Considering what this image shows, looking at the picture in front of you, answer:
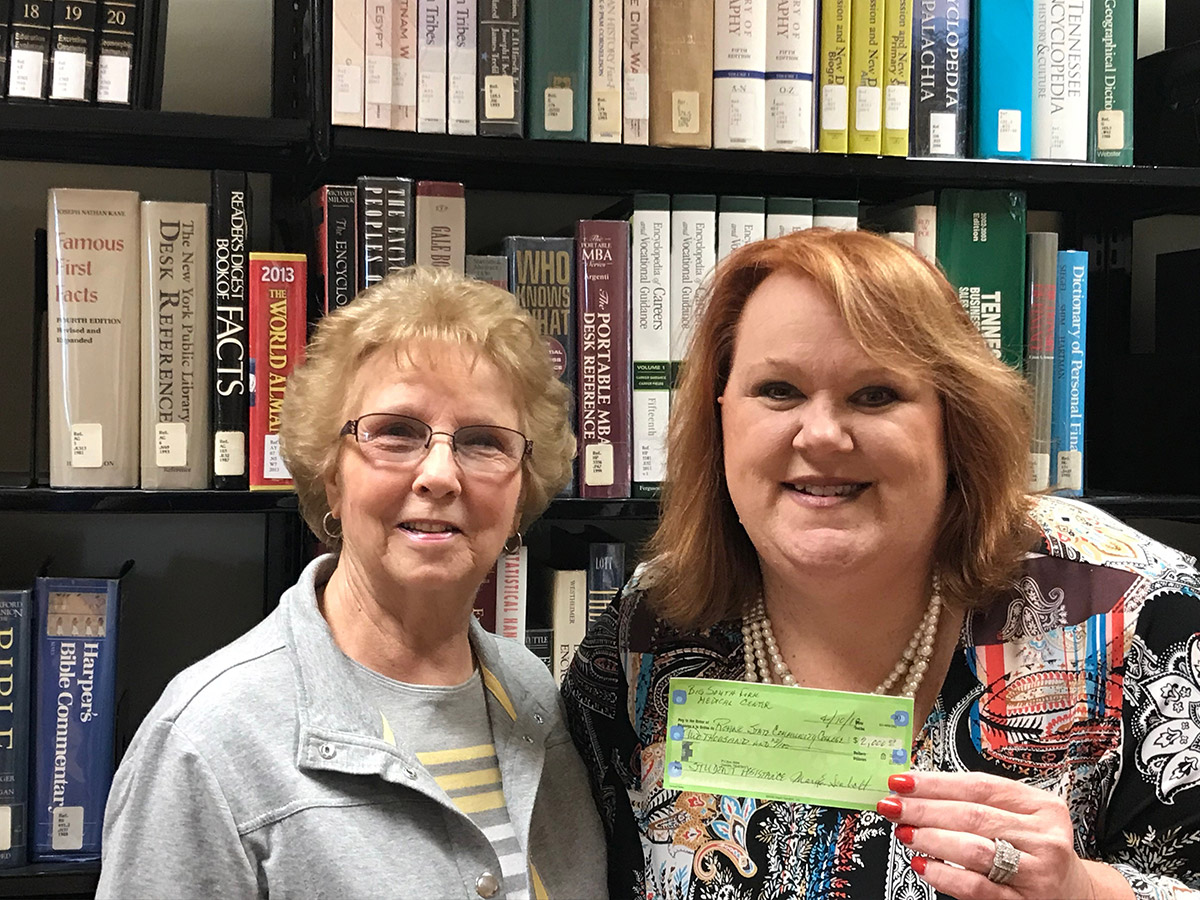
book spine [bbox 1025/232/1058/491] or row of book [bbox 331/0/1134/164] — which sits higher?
row of book [bbox 331/0/1134/164]

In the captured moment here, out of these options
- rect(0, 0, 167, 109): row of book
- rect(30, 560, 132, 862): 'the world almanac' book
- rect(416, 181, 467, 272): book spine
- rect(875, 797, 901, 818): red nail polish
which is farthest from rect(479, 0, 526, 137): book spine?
rect(875, 797, 901, 818): red nail polish

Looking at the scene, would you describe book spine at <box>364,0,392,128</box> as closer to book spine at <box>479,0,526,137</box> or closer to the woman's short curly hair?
book spine at <box>479,0,526,137</box>

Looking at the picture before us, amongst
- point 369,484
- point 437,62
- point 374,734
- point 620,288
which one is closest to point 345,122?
point 437,62

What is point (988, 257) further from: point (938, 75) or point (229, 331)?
point (229, 331)

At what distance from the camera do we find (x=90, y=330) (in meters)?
1.71

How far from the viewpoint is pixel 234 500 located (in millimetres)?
1726

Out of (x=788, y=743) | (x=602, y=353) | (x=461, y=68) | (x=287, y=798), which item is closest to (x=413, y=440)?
(x=287, y=798)

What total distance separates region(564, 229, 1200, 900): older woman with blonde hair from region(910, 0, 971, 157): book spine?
0.67 m

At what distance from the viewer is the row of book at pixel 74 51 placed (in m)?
1.65

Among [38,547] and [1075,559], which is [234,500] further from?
[1075,559]

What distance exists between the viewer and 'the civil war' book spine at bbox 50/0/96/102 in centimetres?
166

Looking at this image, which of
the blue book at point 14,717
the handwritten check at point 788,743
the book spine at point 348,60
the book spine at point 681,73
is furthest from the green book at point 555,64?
the blue book at point 14,717

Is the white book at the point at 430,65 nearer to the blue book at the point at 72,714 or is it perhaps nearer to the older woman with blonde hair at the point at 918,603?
the older woman with blonde hair at the point at 918,603

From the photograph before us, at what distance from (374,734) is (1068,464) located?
128 centimetres
